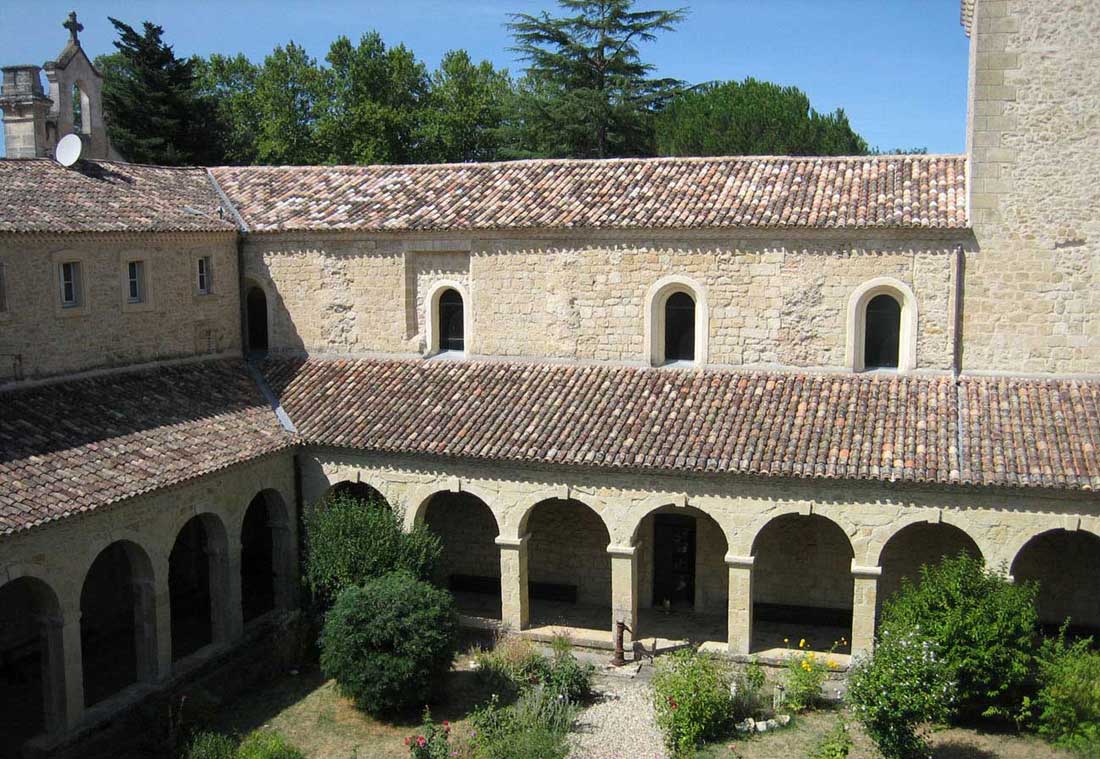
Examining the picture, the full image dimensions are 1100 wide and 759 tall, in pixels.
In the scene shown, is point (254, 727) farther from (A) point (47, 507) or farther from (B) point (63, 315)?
(B) point (63, 315)

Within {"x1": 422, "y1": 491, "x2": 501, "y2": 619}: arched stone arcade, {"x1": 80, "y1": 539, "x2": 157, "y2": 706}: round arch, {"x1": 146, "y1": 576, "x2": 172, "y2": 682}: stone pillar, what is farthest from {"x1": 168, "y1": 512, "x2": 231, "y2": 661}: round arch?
{"x1": 422, "y1": 491, "x2": 501, "y2": 619}: arched stone arcade

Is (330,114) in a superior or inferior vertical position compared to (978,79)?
superior

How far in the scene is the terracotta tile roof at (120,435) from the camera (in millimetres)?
15781

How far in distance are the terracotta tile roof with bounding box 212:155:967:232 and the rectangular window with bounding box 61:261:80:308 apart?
4832 millimetres

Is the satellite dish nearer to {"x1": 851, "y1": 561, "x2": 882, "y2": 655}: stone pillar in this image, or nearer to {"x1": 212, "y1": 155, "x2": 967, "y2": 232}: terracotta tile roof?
{"x1": 212, "y1": 155, "x2": 967, "y2": 232}: terracotta tile roof

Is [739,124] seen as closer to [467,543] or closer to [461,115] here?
[461,115]

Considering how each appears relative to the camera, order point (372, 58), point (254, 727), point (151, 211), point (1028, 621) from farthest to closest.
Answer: point (372, 58), point (151, 211), point (254, 727), point (1028, 621)

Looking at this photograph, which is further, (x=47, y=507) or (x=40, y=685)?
(x=40, y=685)

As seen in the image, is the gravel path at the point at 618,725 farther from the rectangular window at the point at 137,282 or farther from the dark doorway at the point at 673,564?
the rectangular window at the point at 137,282

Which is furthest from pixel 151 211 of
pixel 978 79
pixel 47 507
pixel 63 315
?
pixel 978 79

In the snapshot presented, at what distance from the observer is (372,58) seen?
52.9 meters

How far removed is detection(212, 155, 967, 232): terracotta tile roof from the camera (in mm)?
20375

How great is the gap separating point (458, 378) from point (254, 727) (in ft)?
26.3

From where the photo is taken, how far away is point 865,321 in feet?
67.2
